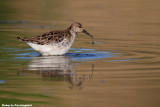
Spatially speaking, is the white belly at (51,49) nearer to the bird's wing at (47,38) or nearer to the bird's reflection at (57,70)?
the bird's wing at (47,38)

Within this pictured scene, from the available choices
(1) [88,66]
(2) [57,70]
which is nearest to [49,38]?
(1) [88,66]

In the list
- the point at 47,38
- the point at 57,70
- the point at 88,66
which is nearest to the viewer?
the point at 57,70

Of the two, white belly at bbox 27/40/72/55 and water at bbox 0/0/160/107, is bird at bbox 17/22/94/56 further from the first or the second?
water at bbox 0/0/160/107

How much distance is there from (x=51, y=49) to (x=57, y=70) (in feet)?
7.04

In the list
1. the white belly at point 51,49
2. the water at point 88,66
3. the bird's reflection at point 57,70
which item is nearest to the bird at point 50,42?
the white belly at point 51,49

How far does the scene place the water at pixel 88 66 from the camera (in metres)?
7.41

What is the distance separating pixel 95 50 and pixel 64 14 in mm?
9321

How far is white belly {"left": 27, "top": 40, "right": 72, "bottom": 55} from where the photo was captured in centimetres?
1122

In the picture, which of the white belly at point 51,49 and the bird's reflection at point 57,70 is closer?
the bird's reflection at point 57,70

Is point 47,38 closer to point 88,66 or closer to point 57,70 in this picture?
point 88,66

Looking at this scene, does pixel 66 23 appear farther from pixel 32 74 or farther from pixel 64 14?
pixel 32 74

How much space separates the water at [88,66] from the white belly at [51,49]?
0.68ft

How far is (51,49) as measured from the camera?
1133 centimetres

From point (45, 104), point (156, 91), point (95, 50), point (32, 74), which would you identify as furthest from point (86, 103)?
point (95, 50)
